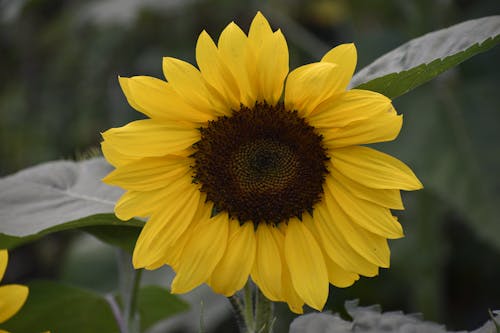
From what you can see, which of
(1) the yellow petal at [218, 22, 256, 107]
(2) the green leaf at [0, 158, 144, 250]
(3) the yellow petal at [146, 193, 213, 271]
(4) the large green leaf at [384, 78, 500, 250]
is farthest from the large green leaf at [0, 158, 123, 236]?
(4) the large green leaf at [384, 78, 500, 250]

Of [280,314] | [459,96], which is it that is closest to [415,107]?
[459,96]

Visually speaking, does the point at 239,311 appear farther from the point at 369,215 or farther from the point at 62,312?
the point at 62,312

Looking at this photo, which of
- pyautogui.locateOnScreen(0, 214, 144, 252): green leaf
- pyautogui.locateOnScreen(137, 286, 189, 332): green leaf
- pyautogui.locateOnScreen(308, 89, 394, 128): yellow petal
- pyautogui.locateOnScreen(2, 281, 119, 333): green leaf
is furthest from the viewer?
pyautogui.locateOnScreen(137, 286, 189, 332): green leaf

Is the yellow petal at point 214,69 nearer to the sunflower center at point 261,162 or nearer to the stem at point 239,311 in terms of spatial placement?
the sunflower center at point 261,162

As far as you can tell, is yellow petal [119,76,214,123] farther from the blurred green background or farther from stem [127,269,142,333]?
the blurred green background

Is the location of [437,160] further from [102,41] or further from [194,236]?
[102,41]
